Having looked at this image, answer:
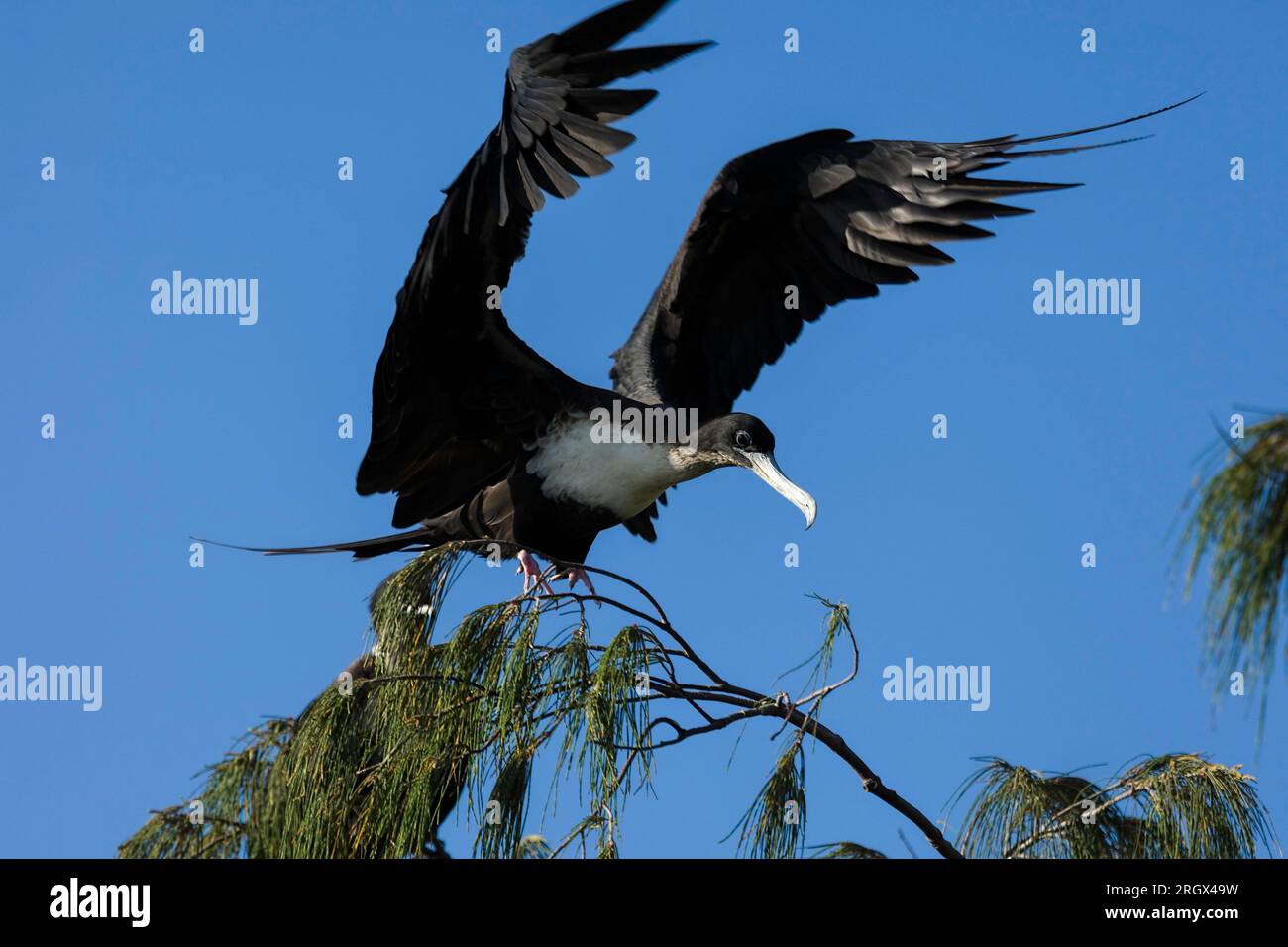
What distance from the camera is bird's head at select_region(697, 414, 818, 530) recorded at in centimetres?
482

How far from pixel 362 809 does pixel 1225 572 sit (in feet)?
6.38

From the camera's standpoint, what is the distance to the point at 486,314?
4648 mm

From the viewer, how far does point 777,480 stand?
189 inches

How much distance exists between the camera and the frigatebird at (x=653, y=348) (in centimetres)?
468

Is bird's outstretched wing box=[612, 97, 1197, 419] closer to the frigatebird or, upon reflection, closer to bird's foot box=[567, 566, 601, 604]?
the frigatebird

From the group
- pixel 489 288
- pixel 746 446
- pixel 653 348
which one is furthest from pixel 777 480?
pixel 489 288

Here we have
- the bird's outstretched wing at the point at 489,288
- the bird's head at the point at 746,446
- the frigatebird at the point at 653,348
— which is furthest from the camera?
the bird's head at the point at 746,446

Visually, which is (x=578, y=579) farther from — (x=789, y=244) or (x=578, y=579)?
(x=789, y=244)

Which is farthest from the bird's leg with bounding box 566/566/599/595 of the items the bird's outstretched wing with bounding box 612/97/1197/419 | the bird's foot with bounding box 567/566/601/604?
the bird's outstretched wing with bounding box 612/97/1197/419

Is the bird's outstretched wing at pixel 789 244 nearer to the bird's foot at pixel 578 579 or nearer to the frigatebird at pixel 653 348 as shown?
the frigatebird at pixel 653 348

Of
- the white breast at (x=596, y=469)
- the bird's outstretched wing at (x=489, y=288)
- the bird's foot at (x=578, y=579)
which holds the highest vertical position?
the bird's outstretched wing at (x=489, y=288)

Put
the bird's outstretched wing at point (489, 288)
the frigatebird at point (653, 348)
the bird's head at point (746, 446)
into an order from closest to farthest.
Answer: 1. the bird's outstretched wing at point (489, 288)
2. the frigatebird at point (653, 348)
3. the bird's head at point (746, 446)

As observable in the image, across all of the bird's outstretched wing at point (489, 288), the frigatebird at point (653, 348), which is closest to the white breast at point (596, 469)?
the frigatebird at point (653, 348)

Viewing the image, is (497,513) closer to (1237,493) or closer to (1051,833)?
(1051,833)
